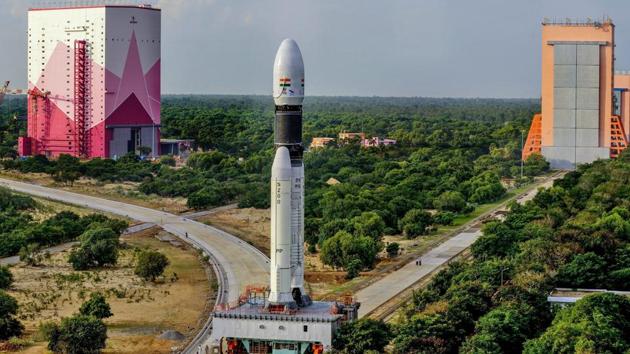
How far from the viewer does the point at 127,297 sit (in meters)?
47.6

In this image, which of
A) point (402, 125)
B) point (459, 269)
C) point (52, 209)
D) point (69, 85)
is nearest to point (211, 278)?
point (459, 269)

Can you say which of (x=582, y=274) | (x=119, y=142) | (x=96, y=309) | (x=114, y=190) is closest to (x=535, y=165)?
(x=119, y=142)

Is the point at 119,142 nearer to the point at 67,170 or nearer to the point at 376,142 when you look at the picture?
the point at 67,170

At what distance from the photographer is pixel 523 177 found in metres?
101

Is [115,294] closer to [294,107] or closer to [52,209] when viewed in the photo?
[294,107]

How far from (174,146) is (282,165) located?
8333cm

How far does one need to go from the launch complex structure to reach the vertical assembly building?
63.4 m

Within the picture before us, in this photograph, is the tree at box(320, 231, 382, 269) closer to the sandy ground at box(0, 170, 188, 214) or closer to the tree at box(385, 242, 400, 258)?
the tree at box(385, 242, 400, 258)

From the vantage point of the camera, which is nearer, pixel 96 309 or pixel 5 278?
pixel 96 309

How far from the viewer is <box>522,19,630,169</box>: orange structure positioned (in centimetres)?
10594

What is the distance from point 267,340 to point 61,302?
13.2m

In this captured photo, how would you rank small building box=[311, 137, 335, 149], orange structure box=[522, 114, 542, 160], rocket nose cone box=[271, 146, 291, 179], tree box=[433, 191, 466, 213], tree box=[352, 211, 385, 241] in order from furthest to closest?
small building box=[311, 137, 335, 149] < orange structure box=[522, 114, 542, 160] < tree box=[433, 191, 466, 213] < tree box=[352, 211, 385, 241] < rocket nose cone box=[271, 146, 291, 179]

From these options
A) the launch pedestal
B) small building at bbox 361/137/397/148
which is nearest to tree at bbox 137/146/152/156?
small building at bbox 361/137/397/148

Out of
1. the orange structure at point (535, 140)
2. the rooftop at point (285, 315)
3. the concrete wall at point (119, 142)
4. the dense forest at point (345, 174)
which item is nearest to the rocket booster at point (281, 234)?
the rooftop at point (285, 315)
